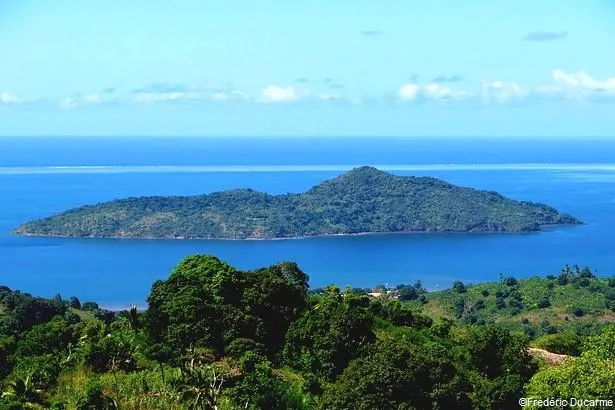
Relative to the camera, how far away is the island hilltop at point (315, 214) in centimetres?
9994

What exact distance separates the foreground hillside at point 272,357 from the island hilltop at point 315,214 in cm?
7811

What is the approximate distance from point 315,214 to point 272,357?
3462 inches

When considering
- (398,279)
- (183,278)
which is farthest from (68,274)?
(183,278)

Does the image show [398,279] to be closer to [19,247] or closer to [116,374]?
[19,247]

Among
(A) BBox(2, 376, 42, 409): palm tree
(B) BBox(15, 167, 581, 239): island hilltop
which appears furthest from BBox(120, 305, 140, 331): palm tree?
(B) BBox(15, 167, 581, 239): island hilltop

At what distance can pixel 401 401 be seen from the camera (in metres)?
15.7

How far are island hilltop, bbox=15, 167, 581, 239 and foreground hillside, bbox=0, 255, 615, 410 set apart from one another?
78.1 m

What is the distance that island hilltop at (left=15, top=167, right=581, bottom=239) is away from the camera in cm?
9994

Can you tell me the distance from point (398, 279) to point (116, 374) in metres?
66.1

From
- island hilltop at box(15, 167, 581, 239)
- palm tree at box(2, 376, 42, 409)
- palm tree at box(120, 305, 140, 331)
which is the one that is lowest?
island hilltop at box(15, 167, 581, 239)

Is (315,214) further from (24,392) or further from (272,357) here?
(24,392)

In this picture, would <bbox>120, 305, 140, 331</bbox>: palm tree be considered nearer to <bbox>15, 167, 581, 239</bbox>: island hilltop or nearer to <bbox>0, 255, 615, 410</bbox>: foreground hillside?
<bbox>0, 255, 615, 410</bbox>: foreground hillside

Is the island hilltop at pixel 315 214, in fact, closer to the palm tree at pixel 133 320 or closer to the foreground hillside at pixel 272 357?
the foreground hillside at pixel 272 357

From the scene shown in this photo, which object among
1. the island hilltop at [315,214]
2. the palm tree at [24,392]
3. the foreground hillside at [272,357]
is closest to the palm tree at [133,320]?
the foreground hillside at [272,357]
